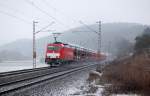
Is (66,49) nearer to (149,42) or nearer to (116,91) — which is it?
(116,91)

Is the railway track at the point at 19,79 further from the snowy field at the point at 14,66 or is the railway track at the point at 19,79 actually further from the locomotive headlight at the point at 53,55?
the snowy field at the point at 14,66

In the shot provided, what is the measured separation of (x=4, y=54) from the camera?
534 ft

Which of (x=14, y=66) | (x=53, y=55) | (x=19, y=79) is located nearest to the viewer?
(x=19, y=79)

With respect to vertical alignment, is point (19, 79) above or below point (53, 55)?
below

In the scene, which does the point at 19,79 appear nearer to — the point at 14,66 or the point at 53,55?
the point at 53,55

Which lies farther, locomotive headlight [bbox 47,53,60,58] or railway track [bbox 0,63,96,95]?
locomotive headlight [bbox 47,53,60,58]

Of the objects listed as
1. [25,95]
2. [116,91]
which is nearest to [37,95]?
[25,95]

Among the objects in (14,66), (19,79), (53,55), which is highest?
(53,55)

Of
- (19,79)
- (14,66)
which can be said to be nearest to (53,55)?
→ (19,79)

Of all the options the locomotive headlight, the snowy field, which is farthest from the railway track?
Result: the snowy field

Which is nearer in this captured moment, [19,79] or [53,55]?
[19,79]

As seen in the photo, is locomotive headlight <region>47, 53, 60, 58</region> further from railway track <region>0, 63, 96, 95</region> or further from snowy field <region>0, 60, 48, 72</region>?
railway track <region>0, 63, 96, 95</region>

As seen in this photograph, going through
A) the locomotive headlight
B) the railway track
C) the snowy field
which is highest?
the locomotive headlight

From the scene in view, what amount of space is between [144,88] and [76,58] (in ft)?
136
